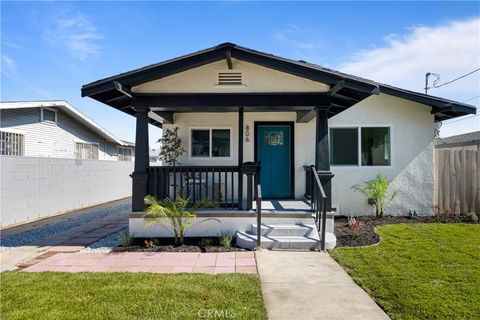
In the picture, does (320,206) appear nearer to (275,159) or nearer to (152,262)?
(275,159)

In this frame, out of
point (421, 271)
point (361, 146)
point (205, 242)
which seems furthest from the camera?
point (361, 146)

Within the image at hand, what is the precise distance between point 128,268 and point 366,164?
7.69 meters

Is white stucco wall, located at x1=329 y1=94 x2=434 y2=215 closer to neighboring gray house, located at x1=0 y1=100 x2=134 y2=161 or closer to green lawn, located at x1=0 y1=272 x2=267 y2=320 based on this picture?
green lawn, located at x1=0 y1=272 x2=267 y2=320

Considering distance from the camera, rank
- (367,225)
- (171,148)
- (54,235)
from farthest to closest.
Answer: (171,148)
(367,225)
(54,235)

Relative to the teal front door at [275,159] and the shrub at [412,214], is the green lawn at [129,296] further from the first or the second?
the shrub at [412,214]

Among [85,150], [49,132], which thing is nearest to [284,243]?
[49,132]

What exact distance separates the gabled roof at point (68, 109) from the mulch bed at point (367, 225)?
12.3m

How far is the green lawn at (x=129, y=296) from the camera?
3.60m

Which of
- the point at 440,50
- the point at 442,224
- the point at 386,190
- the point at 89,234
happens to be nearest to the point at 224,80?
the point at 89,234

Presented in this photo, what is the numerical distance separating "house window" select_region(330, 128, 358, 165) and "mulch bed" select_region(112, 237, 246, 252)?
16.4ft

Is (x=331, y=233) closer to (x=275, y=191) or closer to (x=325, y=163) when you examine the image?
A: (x=325, y=163)

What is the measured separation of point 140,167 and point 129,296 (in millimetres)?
3835

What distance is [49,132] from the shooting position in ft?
48.0

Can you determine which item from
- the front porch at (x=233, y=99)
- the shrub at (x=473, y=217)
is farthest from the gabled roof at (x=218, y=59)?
the shrub at (x=473, y=217)
